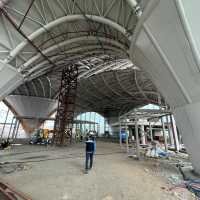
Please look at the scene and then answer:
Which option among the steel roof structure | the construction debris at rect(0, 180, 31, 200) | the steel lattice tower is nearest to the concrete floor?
the construction debris at rect(0, 180, 31, 200)

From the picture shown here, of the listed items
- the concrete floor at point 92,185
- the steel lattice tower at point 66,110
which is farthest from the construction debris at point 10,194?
the steel lattice tower at point 66,110

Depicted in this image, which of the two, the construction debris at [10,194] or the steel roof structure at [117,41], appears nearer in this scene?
the construction debris at [10,194]

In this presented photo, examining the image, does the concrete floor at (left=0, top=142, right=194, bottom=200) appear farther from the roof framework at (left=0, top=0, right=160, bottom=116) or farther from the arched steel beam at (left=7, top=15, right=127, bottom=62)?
the arched steel beam at (left=7, top=15, right=127, bottom=62)

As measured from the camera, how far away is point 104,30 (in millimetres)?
12070

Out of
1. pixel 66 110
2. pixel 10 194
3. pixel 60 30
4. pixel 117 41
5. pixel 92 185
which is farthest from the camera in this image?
pixel 66 110

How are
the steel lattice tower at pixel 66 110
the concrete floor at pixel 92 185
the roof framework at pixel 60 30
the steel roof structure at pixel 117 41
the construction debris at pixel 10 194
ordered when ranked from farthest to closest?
1. the steel lattice tower at pixel 66 110
2. the roof framework at pixel 60 30
3. the steel roof structure at pixel 117 41
4. the concrete floor at pixel 92 185
5. the construction debris at pixel 10 194

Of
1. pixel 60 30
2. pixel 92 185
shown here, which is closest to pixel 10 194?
pixel 92 185

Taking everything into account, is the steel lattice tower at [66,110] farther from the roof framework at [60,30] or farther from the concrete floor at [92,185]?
the concrete floor at [92,185]

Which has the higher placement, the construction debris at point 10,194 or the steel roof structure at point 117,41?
the steel roof structure at point 117,41

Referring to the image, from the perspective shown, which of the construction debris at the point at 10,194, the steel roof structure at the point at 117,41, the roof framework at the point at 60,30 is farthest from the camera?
the roof framework at the point at 60,30

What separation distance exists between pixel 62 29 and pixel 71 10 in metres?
2.79

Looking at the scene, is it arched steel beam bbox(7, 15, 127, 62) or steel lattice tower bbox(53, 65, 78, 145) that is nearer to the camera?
arched steel beam bbox(7, 15, 127, 62)

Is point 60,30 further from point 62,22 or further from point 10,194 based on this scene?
point 10,194

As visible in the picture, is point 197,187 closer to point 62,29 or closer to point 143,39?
point 143,39
